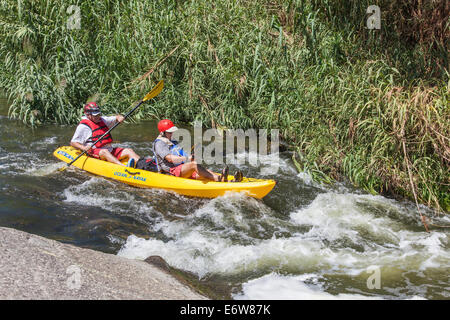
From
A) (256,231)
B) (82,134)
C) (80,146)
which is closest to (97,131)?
(82,134)

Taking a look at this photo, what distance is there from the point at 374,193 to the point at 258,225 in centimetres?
170

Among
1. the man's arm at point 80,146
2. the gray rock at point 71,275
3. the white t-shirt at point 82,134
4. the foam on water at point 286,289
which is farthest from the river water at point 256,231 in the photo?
the gray rock at point 71,275

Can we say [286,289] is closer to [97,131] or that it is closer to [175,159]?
[175,159]

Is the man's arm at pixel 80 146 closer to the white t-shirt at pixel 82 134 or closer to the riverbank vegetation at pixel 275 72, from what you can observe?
the white t-shirt at pixel 82 134

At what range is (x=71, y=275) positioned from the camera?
2879mm

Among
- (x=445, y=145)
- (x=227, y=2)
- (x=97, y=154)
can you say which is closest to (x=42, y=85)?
(x=97, y=154)

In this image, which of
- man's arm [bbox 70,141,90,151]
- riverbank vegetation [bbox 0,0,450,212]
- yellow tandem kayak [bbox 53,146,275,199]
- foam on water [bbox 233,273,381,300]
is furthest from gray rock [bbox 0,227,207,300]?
riverbank vegetation [bbox 0,0,450,212]

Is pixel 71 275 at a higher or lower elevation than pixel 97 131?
lower

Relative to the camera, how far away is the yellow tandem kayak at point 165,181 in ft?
17.4

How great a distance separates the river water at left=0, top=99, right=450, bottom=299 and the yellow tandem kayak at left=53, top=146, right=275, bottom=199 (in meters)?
0.10

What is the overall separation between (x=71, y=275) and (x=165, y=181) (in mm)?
2773

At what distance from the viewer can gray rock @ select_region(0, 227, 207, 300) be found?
105 inches

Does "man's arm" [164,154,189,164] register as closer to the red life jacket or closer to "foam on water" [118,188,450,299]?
"foam on water" [118,188,450,299]

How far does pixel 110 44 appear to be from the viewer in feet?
26.9
